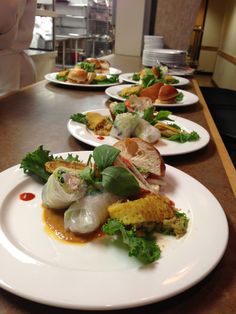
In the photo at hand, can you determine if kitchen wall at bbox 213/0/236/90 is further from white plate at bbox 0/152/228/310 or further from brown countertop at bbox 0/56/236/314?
white plate at bbox 0/152/228/310

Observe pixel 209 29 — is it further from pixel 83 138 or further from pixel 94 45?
pixel 83 138

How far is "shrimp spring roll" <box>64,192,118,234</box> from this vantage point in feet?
1.98

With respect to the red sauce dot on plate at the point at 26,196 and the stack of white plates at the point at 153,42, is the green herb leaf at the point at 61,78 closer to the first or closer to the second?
the red sauce dot on plate at the point at 26,196

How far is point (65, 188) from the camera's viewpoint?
2.04 feet

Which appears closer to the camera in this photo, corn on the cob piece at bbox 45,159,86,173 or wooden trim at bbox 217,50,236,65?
corn on the cob piece at bbox 45,159,86,173

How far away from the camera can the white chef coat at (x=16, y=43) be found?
2375 millimetres

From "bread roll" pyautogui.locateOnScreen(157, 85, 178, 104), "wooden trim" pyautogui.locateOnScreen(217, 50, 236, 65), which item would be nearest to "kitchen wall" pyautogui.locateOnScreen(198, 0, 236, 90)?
"wooden trim" pyautogui.locateOnScreen(217, 50, 236, 65)

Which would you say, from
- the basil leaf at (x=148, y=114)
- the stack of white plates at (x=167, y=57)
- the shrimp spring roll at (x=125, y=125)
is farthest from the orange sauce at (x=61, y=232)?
the stack of white plates at (x=167, y=57)

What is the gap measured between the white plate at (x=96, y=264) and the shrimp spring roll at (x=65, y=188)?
0.18 feet

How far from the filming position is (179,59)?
9.87ft

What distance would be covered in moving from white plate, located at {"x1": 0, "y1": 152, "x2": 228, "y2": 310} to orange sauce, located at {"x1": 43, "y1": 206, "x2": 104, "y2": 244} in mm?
13

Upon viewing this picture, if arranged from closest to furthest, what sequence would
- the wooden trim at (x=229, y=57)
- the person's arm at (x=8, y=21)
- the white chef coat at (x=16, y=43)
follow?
the person's arm at (x=8, y=21) < the white chef coat at (x=16, y=43) < the wooden trim at (x=229, y=57)

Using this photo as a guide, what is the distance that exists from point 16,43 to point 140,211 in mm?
2812

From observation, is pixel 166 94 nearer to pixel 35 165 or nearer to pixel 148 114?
pixel 148 114
